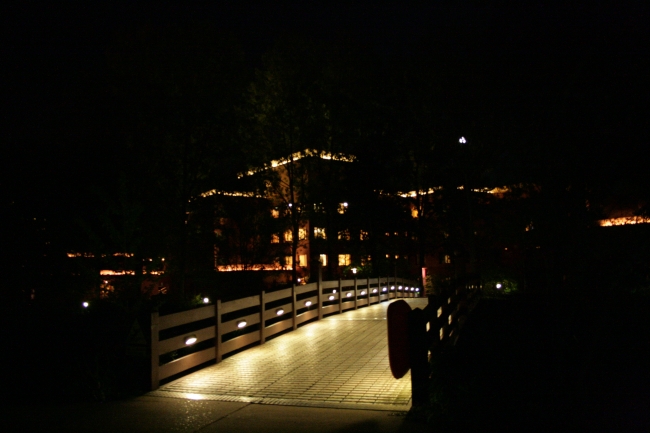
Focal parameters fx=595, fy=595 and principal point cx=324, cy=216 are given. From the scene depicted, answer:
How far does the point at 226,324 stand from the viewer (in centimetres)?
1022

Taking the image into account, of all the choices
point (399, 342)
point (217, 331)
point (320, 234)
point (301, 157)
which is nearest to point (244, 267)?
point (320, 234)

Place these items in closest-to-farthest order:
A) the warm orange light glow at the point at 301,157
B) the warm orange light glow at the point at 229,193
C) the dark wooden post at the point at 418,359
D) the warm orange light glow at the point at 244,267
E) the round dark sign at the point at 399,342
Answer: the dark wooden post at the point at 418,359 → the round dark sign at the point at 399,342 → the warm orange light glow at the point at 229,193 → the warm orange light glow at the point at 301,157 → the warm orange light glow at the point at 244,267

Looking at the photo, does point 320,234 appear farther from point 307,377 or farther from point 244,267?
point 307,377

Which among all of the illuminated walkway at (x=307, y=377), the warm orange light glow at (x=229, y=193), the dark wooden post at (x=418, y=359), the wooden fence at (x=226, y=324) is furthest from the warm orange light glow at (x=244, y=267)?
the dark wooden post at (x=418, y=359)

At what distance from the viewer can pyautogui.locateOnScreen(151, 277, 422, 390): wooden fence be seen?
27.8 feet

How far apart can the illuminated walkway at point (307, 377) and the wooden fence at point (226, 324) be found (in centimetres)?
22

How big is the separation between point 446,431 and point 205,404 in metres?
2.98

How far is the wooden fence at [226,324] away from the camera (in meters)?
8.48

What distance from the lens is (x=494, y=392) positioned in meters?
6.36

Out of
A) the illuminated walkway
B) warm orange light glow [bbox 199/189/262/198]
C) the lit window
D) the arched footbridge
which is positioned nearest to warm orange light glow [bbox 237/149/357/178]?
warm orange light glow [bbox 199/189/262/198]

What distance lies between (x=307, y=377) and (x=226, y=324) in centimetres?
205

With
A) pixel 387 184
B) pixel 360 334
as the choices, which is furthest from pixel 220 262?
pixel 360 334

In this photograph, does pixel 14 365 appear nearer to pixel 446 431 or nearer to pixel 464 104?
pixel 446 431

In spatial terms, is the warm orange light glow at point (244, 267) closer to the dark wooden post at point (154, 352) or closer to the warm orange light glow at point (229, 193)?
the warm orange light glow at point (229, 193)
